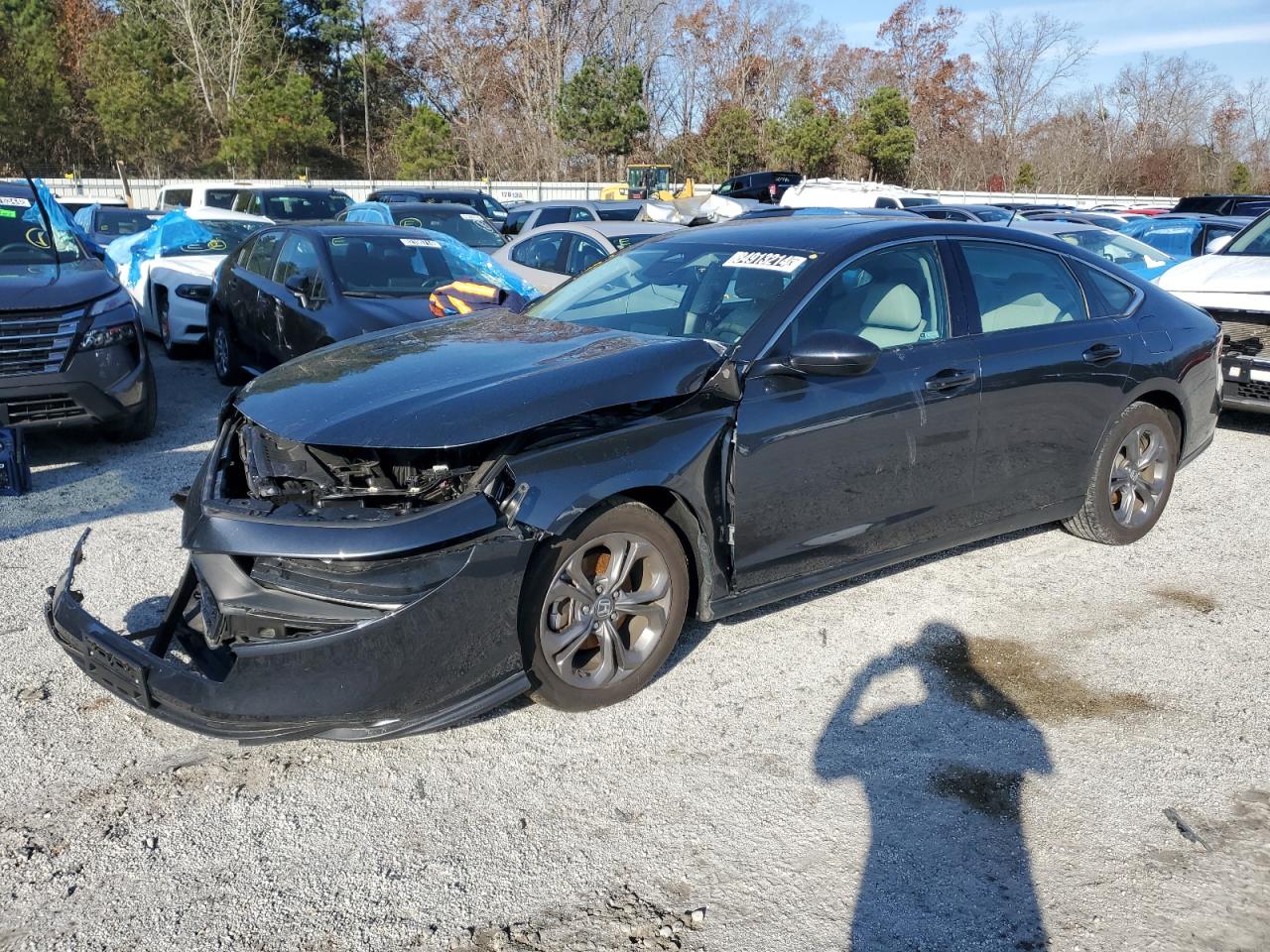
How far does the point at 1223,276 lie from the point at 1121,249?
4305 mm

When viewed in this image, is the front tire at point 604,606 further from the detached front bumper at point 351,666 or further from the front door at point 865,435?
the front door at point 865,435

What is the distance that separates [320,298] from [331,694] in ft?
17.1

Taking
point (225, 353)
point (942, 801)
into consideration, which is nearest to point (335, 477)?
point (942, 801)

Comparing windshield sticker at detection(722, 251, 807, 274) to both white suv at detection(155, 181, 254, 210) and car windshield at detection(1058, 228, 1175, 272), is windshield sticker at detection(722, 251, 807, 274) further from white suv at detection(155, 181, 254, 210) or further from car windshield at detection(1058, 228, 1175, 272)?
white suv at detection(155, 181, 254, 210)

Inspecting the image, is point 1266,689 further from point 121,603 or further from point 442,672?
point 121,603

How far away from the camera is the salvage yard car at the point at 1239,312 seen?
780 centimetres

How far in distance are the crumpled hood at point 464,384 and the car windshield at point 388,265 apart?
12.0 ft

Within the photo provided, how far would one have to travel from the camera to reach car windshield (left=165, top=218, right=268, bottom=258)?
1136 cm

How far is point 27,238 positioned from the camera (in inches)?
302

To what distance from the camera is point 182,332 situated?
10750mm

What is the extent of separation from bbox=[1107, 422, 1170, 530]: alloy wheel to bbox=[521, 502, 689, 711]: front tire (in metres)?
2.79

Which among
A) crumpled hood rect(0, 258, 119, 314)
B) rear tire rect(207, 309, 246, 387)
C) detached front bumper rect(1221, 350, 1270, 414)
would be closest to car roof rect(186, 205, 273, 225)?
rear tire rect(207, 309, 246, 387)

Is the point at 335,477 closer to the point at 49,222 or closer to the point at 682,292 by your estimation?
the point at 682,292

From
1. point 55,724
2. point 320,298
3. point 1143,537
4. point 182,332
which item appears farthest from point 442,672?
point 182,332
